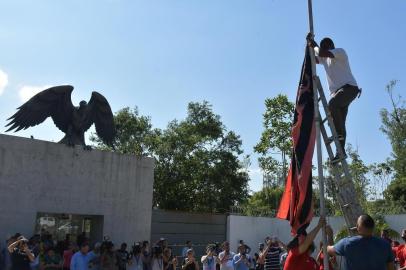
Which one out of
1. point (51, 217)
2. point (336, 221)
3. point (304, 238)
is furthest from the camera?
point (336, 221)

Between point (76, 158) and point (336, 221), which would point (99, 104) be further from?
point (336, 221)

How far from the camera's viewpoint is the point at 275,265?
12.8m

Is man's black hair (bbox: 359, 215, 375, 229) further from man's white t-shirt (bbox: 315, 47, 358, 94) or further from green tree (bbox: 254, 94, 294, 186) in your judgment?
green tree (bbox: 254, 94, 294, 186)

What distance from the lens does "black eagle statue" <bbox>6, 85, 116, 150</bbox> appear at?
15555 mm

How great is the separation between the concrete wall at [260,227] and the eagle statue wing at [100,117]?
9.08 m

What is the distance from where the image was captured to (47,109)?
15.9 meters

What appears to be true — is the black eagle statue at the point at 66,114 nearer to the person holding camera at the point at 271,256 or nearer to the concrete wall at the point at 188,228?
the concrete wall at the point at 188,228

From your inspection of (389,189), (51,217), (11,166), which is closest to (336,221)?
(389,189)

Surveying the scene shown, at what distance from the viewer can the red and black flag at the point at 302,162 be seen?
5.25 metres

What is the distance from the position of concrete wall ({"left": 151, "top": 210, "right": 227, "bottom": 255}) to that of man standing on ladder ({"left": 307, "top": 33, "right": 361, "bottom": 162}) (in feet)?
50.9

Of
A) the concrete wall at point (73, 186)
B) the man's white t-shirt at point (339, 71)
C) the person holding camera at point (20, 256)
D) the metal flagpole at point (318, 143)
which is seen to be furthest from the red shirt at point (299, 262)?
the concrete wall at point (73, 186)

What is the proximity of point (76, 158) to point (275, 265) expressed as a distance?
7297 millimetres

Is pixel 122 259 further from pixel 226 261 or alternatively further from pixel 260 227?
pixel 260 227

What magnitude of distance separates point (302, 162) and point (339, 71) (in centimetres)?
119
